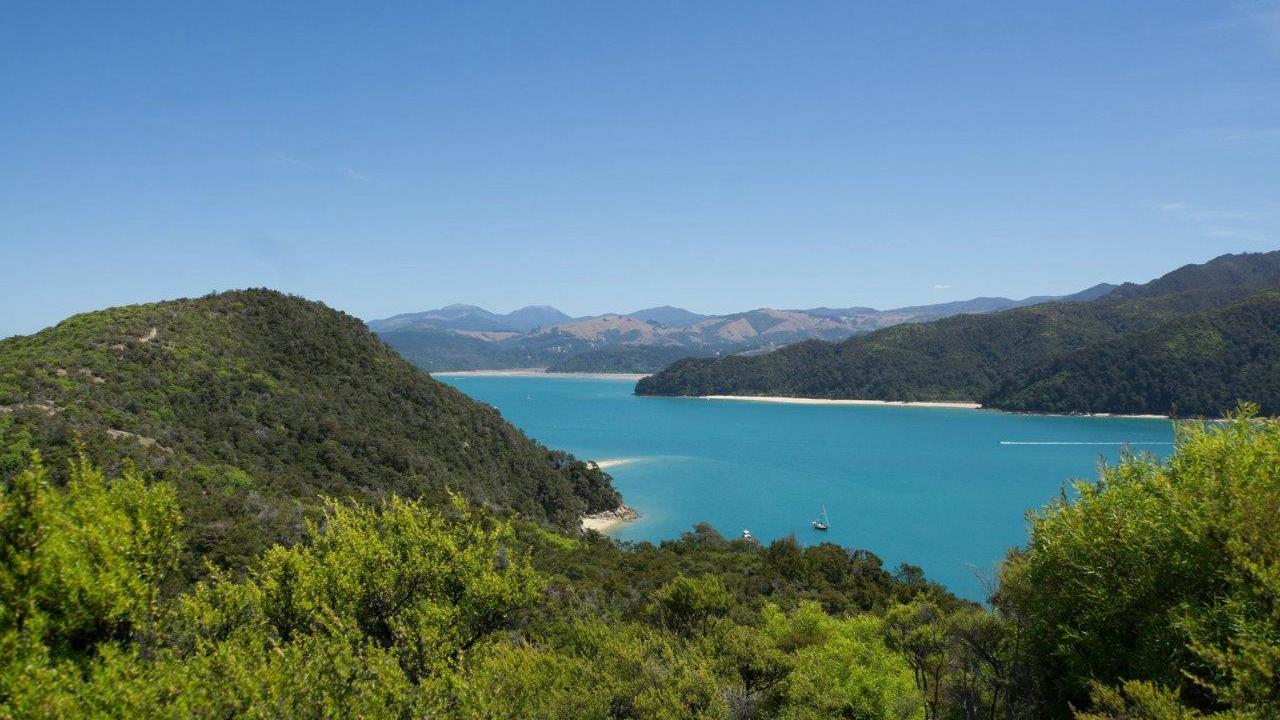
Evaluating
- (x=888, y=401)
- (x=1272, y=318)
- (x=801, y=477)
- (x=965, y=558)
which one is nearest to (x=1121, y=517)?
(x=965, y=558)

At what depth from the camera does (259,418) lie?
5072 centimetres

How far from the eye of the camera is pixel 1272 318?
141m

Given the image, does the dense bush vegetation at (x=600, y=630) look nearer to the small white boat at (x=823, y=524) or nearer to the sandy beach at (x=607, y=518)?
the sandy beach at (x=607, y=518)

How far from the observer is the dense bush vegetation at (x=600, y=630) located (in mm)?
9570

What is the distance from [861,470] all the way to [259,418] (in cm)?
7276

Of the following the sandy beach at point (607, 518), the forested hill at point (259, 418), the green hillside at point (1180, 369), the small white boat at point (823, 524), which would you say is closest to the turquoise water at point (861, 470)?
the small white boat at point (823, 524)

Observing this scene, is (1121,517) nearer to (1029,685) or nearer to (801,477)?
(1029,685)

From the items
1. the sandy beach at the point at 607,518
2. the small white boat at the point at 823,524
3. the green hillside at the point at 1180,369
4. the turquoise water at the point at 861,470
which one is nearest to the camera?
the turquoise water at the point at 861,470

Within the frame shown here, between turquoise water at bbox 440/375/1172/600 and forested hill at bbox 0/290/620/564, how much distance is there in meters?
15.3

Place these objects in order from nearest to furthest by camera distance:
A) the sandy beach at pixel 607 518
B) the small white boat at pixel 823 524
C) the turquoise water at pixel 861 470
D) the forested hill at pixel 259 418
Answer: the forested hill at pixel 259 418 < the turquoise water at pixel 861 470 < the small white boat at pixel 823 524 < the sandy beach at pixel 607 518

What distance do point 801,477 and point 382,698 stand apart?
3376 inches

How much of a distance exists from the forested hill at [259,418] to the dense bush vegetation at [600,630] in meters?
16.2

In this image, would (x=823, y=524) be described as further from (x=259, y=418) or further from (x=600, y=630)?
(x=600, y=630)

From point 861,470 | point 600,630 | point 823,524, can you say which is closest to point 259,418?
point 600,630
